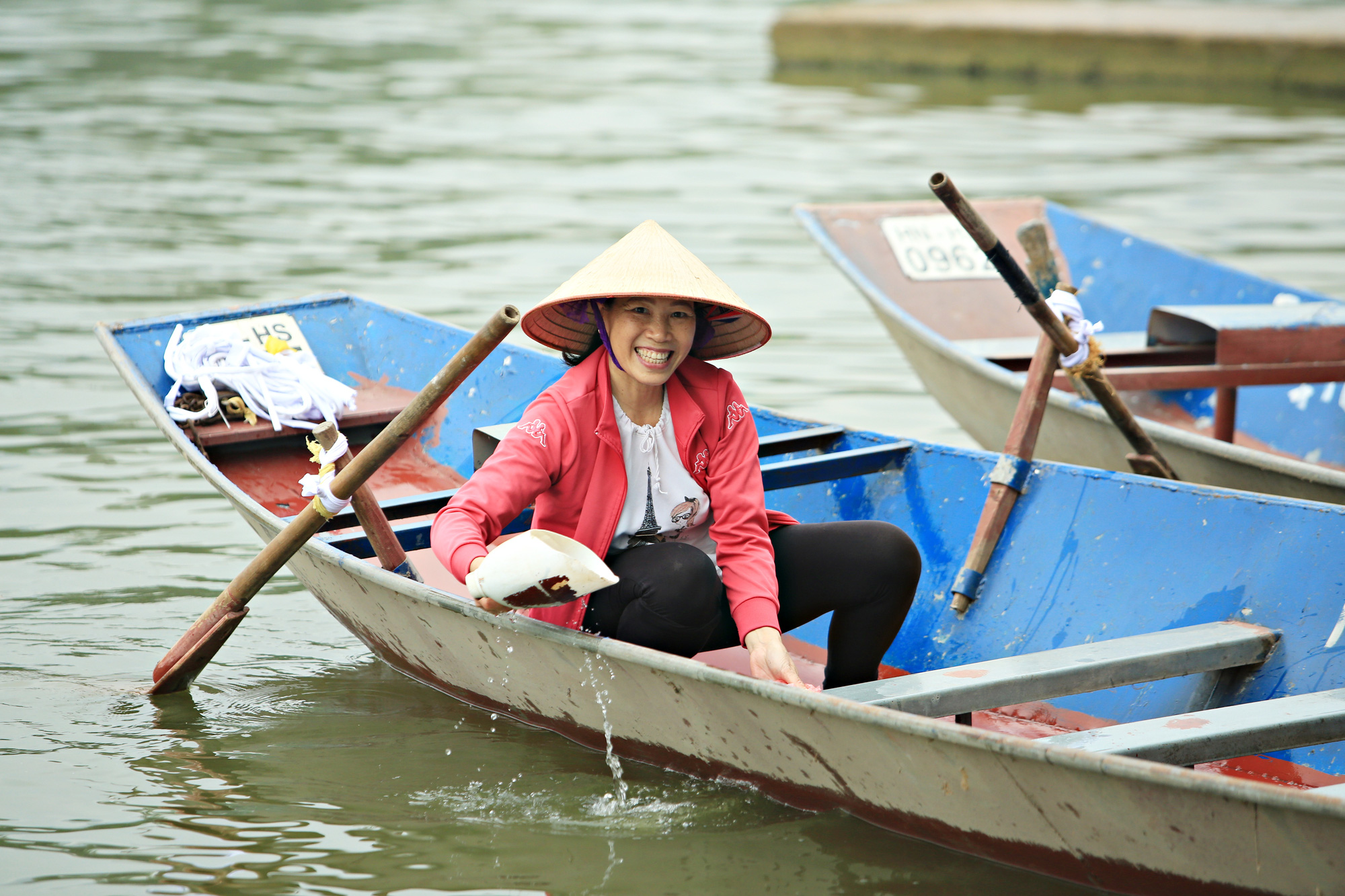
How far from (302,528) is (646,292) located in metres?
1.02

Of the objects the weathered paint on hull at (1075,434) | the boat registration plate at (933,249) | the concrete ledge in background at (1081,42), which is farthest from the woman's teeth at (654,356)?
the concrete ledge in background at (1081,42)

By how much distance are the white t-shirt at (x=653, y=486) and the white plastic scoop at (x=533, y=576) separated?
1.01ft

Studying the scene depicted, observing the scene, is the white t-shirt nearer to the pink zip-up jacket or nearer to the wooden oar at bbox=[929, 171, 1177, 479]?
the pink zip-up jacket

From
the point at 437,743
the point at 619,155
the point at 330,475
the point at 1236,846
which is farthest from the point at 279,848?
the point at 619,155

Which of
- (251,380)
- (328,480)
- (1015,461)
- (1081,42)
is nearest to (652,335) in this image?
(328,480)

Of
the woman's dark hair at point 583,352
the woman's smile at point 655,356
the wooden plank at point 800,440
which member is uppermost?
the woman's smile at point 655,356

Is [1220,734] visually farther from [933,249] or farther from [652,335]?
[933,249]

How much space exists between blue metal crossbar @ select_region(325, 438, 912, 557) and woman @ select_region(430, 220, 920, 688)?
1.71 feet

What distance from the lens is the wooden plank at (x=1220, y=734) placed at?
2588 millimetres

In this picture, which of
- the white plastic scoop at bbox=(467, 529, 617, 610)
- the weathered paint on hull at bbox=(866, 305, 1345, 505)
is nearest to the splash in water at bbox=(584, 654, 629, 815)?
the white plastic scoop at bbox=(467, 529, 617, 610)

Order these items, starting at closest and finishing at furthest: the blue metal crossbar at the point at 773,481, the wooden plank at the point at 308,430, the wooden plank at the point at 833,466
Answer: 1. the blue metal crossbar at the point at 773,481
2. the wooden plank at the point at 833,466
3. the wooden plank at the point at 308,430

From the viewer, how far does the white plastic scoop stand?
2.67 meters

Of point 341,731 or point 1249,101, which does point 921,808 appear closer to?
point 341,731

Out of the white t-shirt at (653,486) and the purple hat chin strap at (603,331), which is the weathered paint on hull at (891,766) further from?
the purple hat chin strap at (603,331)
